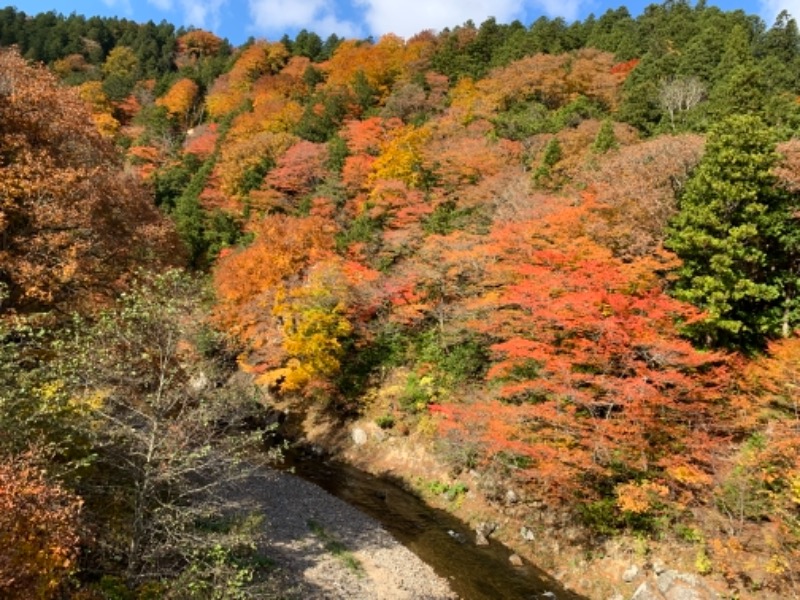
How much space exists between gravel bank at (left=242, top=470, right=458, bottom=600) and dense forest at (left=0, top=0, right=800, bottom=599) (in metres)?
1.39

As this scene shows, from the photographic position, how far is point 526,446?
15.1 metres

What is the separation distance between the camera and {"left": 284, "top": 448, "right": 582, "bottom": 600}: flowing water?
46.3ft

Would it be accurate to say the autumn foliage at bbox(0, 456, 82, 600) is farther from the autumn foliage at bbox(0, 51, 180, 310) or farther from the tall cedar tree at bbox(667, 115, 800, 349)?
the tall cedar tree at bbox(667, 115, 800, 349)

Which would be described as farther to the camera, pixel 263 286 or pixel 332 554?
pixel 263 286

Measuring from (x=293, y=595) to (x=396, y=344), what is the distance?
16372mm

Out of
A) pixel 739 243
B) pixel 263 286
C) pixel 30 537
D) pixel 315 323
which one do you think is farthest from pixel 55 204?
pixel 739 243

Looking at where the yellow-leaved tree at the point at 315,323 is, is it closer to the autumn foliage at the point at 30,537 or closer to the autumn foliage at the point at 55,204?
the autumn foliage at the point at 55,204

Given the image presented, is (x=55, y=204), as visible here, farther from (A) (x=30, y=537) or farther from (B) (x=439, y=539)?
(B) (x=439, y=539)

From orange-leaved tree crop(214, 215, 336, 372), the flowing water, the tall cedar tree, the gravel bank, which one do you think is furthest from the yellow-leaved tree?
the tall cedar tree

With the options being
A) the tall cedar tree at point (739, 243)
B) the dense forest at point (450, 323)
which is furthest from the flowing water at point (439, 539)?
the tall cedar tree at point (739, 243)

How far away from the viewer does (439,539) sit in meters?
16.7

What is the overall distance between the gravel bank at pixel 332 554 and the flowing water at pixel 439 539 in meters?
0.63

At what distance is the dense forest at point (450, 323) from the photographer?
8.76 meters

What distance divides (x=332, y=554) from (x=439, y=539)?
418 cm
